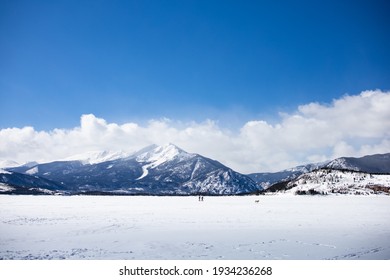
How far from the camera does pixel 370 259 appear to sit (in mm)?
15547

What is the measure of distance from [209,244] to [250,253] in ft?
9.96

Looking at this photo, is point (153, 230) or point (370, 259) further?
point (153, 230)

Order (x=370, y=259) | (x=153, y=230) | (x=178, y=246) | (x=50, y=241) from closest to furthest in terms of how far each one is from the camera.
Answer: (x=370, y=259) → (x=178, y=246) → (x=50, y=241) → (x=153, y=230)

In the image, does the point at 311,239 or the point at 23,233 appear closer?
the point at 311,239

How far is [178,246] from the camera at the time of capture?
1822cm
